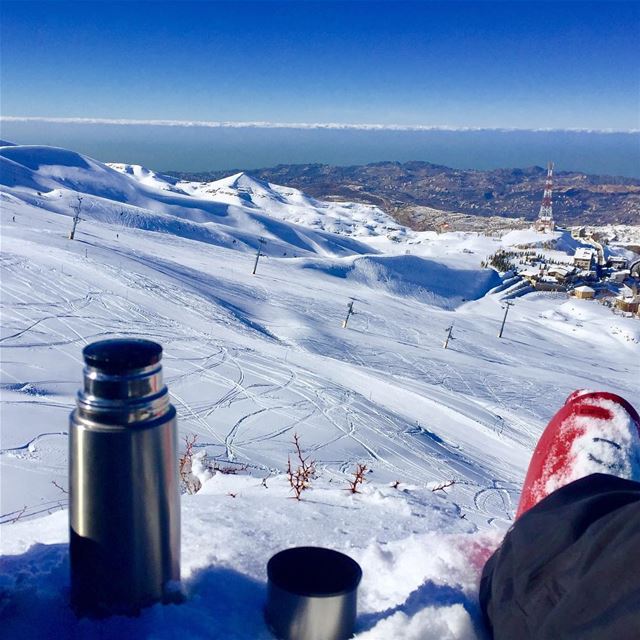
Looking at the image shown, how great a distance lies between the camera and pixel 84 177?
2662 inches

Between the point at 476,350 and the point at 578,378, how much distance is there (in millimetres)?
3987

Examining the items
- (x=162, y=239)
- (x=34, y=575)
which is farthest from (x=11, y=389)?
(x=162, y=239)

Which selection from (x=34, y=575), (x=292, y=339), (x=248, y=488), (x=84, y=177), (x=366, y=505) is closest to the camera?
(x=34, y=575)

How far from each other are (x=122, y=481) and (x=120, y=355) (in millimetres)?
329

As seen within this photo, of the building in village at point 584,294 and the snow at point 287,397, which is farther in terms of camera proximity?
the building in village at point 584,294

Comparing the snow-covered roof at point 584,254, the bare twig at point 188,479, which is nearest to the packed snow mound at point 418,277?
the snow-covered roof at point 584,254

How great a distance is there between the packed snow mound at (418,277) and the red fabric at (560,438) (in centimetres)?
3312

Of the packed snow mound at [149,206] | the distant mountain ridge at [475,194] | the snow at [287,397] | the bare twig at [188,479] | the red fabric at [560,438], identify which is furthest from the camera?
the distant mountain ridge at [475,194]

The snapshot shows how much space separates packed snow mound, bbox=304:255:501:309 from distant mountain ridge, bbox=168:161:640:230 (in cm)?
6952

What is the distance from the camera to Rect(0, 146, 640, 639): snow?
1951 mm

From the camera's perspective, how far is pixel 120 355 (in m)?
1.51

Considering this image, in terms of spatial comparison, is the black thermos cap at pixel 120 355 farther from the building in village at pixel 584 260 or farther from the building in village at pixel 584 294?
the building in village at pixel 584 260

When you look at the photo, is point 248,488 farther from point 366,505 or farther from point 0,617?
point 0,617

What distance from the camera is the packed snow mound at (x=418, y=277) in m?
38.0
